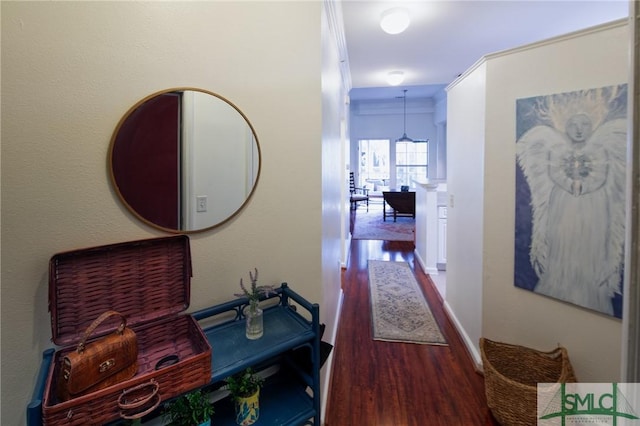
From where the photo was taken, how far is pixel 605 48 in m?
1.50

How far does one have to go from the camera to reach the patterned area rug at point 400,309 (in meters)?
2.58

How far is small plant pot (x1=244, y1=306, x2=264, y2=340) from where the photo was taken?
1129 mm

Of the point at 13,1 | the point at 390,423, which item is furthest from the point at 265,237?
the point at 390,423

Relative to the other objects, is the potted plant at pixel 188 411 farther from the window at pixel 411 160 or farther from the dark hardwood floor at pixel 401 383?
the window at pixel 411 160

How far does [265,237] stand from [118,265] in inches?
23.0

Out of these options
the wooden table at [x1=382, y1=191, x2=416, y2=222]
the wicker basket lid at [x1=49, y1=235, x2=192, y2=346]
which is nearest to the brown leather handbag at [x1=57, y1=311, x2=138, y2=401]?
Result: the wicker basket lid at [x1=49, y1=235, x2=192, y2=346]

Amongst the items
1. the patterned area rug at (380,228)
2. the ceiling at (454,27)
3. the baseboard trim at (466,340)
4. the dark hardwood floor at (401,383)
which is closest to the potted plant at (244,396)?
the dark hardwood floor at (401,383)

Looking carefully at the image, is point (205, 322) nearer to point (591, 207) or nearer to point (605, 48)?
point (591, 207)

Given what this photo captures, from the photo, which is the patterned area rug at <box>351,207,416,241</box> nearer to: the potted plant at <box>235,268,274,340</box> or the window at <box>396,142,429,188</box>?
the window at <box>396,142,429,188</box>

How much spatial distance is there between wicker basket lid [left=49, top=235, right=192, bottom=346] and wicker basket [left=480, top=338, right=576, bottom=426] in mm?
1720

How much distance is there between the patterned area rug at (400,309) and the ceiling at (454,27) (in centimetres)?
283

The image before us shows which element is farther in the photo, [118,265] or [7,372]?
[118,265]

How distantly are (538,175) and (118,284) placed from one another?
7.11 ft

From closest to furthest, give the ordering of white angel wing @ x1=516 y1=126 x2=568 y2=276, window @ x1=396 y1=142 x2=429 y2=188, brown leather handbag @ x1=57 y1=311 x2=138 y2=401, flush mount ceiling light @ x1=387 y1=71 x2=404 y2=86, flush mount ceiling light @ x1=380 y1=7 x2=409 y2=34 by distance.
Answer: brown leather handbag @ x1=57 y1=311 x2=138 y2=401 < white angel wing @ x1=516 y1=126 x2=568 y2=276 < flush mount ceiling light @ x1=380 y1=7 x2=409 y2=34 < flush mount ceiling light @ x1=387 y1=71 x2=404 y2=86 < window @ x1=396 y1=142 x2=429 y2=188
